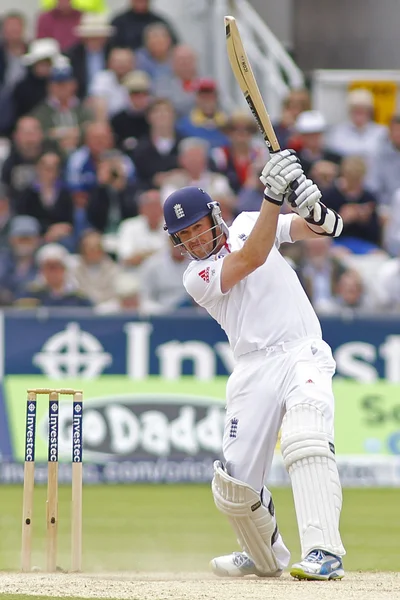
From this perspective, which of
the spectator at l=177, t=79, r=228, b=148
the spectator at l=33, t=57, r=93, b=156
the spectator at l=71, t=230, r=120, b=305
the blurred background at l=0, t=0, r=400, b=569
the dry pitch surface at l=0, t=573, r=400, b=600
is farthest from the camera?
the spectator at l=177, t=79, r=228, b=148

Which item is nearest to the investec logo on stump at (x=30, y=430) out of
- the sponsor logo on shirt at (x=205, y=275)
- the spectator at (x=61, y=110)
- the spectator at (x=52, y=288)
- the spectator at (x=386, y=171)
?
the sponsor logo on shirt at (x=205, y=275)

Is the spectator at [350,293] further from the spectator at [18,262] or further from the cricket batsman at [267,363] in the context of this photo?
the cricket batsman at [267,363]

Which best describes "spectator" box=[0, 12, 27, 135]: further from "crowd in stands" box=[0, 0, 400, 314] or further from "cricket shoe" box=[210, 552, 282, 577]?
"cricket shoe" box=[210, 552, 282, 577]

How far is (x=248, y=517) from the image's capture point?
693 centimetres

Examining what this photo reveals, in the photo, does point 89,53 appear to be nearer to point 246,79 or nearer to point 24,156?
point 24,156

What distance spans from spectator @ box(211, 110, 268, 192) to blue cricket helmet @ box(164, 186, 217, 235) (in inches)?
318

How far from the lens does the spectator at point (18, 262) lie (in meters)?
13.6

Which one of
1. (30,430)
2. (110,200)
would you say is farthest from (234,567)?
(110,200)

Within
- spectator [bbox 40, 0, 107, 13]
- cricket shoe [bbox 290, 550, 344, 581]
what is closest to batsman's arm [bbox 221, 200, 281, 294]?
cricket shoe [bbox 290, 550, 344, 581]

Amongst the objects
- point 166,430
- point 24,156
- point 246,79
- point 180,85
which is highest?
point 246,79

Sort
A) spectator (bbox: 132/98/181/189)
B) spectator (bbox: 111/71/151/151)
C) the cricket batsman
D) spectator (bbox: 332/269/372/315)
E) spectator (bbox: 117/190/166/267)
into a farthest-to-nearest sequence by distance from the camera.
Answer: spectator (bbox: 111/71/151/151) < spectator (bbox: 132/98/181/189) < spectator (bbox: 117/190/166/267) < spectator (bbox: 332/269/372/315) < the cricket batsman

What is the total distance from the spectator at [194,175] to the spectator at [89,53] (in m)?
1.88

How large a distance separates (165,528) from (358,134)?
747cm

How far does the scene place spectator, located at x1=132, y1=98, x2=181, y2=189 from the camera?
14898 millimetres
